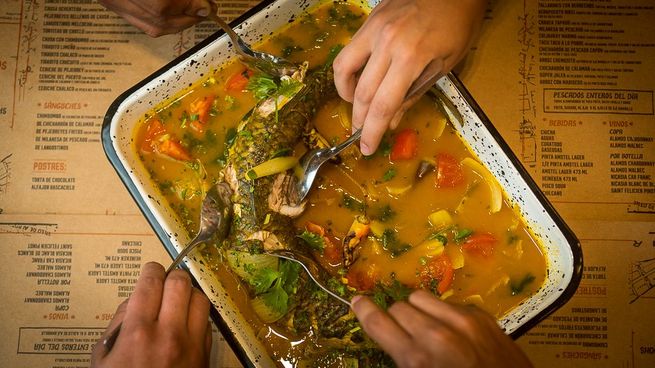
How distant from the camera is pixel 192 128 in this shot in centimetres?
232

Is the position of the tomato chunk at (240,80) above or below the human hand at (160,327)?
above

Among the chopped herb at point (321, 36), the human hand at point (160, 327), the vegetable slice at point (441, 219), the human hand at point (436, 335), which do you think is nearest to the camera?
the human hand at point (436, 335)

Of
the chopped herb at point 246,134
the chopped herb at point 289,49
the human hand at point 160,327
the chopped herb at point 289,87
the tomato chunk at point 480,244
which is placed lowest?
the tomato chunk at point 480,244

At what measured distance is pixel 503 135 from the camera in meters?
2.46

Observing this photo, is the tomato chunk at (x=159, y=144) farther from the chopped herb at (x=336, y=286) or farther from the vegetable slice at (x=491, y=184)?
the vegetable slice at (x=491, y=184)

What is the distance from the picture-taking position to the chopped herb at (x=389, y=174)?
2307mm

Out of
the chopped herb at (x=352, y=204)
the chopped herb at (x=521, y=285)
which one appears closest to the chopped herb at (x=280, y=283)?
the chopped herb at (x=352, y=204)

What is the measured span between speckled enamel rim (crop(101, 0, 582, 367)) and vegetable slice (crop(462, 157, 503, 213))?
0.03 m

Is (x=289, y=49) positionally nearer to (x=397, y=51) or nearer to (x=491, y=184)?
(x=397, y=51)

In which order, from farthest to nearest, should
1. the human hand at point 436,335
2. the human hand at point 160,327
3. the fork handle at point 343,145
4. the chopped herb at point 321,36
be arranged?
the chopped herb at point 321,36 → the fork handle at point 343,145 → the human hand at point 160,327 → the human hand at point 436,335

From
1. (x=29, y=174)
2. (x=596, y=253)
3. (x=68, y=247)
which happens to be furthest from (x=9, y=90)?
(x=596, y=253)

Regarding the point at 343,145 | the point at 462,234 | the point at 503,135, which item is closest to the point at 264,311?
the point at 343,145

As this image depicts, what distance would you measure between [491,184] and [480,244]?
0.83ft

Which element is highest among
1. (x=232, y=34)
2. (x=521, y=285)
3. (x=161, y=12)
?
(x=161, y=12)
